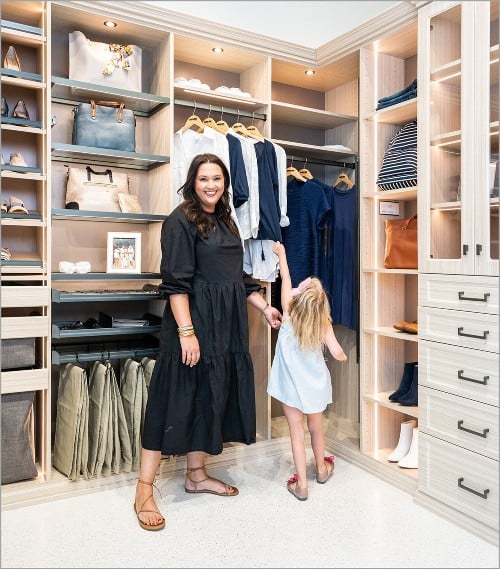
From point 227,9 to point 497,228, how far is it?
1296 mm

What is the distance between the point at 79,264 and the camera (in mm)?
2648

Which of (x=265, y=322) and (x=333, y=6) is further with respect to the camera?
(x=265, y=322)

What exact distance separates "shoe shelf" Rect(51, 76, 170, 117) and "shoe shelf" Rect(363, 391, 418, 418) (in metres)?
1.84

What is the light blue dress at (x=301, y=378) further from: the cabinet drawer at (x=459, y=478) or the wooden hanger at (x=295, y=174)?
the wooden hanger at (x=295, y=174)

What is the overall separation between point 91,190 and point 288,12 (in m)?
1.44

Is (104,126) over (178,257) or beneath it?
over

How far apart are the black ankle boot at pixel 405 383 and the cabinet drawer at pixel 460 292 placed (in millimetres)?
474

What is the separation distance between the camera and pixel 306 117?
3363 mm

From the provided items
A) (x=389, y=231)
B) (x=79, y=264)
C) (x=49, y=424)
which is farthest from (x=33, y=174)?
(x=389, y=231)

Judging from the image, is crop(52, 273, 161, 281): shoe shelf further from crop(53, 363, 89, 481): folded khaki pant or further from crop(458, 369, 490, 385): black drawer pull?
crop(458, 369, 490, 385): black drawer pull

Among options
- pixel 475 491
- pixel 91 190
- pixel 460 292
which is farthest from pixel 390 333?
pixel 91 190

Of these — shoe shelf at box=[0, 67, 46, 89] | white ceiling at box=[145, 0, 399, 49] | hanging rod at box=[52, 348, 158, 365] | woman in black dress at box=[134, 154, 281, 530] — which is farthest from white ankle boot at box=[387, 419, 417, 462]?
shoe shelf at box=[0, 67, 46, 89]

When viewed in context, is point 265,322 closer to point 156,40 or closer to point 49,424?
point 49,424

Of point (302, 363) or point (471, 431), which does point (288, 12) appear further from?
point (471, 431)
